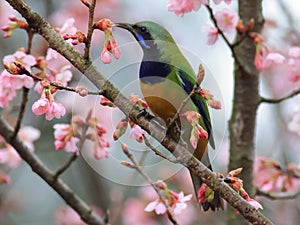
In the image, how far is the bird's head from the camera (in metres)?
1.91

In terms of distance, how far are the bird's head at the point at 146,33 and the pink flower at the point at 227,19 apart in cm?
34

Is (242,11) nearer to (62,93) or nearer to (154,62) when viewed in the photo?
(154,62)

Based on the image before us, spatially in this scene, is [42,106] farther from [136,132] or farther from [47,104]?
[136,132]

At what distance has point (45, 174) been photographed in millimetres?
2072

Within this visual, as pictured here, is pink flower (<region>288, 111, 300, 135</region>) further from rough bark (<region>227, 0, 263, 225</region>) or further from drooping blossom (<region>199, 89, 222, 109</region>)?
drooping blossom (<region>199, 89, 222, 109</region>)

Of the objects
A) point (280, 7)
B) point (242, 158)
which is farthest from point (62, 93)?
point (242, 158)

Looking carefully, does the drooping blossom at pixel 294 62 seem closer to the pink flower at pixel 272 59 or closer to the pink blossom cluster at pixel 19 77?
the pink flower at pixel 272 59

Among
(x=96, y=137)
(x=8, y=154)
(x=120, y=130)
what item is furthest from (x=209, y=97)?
(x=8, y=154)

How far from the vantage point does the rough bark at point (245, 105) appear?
2275mm

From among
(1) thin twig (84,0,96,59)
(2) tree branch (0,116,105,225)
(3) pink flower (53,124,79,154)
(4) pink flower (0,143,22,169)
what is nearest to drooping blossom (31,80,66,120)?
(1) thin twig (84,0,96,59)

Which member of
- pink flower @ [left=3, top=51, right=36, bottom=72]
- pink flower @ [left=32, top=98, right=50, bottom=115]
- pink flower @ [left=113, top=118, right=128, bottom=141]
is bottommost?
pink flower @ [left=3, top=51, right=36, bottom=72]

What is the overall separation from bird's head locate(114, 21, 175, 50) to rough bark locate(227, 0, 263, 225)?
0.40 metres

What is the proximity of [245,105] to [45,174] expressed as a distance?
812mm

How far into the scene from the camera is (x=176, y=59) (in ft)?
6.56
